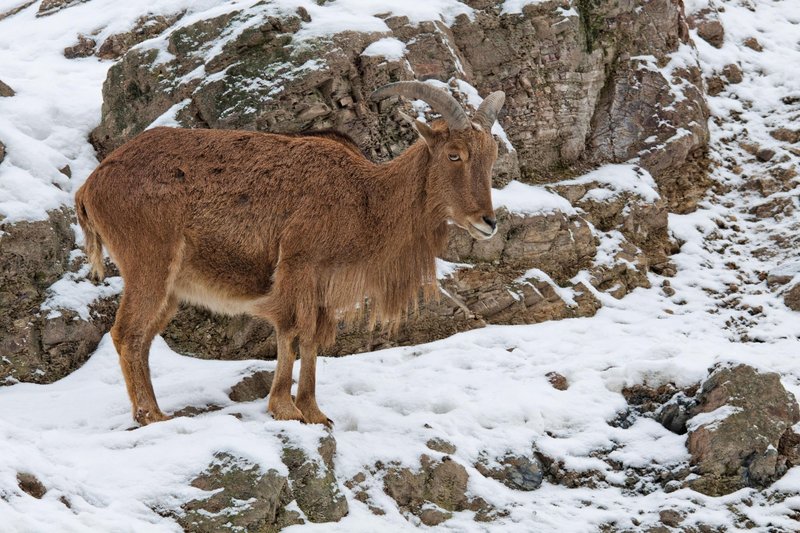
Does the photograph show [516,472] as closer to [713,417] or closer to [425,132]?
[713,417]

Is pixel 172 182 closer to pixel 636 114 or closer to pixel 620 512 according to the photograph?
pixel 620 512

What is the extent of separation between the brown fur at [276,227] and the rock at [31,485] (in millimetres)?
1981

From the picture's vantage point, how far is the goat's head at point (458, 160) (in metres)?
8.62

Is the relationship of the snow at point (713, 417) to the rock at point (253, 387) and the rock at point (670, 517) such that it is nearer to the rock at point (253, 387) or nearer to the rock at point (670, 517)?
the rock at point (670, 517)

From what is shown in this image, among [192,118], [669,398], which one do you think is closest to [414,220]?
[669,398]

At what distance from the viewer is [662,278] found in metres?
12.7

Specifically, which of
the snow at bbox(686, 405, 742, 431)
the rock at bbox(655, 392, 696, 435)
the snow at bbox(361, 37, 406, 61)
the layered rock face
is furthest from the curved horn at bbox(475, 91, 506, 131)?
the snow at bbox(686, 405, 742, 431)

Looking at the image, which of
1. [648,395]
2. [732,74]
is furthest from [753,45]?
[648,395]

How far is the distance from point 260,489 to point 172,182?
3.36 m

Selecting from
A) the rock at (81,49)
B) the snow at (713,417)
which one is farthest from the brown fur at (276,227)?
the rock at (81,49)

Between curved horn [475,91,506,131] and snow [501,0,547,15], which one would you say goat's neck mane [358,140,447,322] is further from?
snow [501,0,547,15]

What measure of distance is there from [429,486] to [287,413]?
1.49 m

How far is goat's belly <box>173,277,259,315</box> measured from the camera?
8.52 metres

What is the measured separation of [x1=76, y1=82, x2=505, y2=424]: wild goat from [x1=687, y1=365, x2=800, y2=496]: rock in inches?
107
